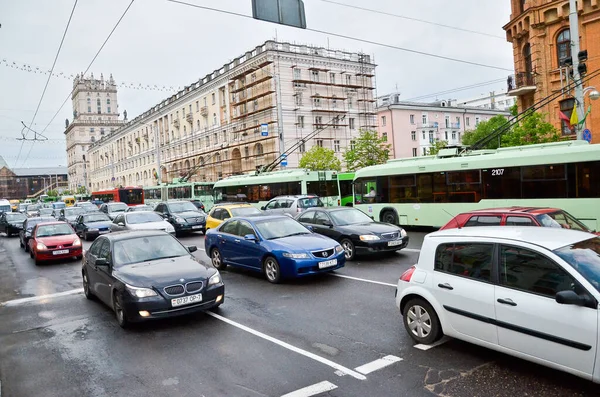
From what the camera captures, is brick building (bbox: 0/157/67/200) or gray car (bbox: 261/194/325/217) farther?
brick building (bbox: 0/157/67/200)

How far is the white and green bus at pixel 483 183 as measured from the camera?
1353 cm

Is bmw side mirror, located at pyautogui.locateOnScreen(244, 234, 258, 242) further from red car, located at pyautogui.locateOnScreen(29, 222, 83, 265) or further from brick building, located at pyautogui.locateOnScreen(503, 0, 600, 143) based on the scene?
brick building, located at pyautogui.locateOnScreen(503, 0, 600, 143)

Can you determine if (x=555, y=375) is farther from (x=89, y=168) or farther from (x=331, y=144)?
(x=89, y=168)

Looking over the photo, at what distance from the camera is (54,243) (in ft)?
51.2

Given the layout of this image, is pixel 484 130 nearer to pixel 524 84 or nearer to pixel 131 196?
pixel 524 84

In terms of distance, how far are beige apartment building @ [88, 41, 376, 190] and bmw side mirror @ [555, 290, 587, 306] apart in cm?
4018

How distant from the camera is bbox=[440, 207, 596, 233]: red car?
9211mm

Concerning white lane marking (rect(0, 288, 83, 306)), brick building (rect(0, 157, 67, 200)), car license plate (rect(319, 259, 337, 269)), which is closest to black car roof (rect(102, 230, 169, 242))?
white lane marking (rect(0, 288, 83, 306))

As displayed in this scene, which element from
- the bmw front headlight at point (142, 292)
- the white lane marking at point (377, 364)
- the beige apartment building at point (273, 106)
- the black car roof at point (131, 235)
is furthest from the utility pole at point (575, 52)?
the beige apartment building at point (273, 106)

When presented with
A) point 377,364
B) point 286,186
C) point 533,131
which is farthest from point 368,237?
point 286,186

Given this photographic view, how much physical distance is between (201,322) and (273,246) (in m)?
2.93

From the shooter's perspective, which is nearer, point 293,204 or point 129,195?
point 293,204

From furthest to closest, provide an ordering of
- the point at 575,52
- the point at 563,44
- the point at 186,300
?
the point at 563,44
the point at 575,52
the point at 186,300

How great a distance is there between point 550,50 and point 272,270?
26705mm
